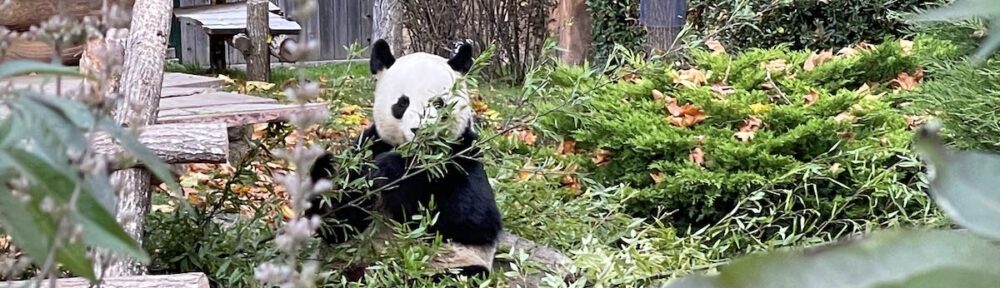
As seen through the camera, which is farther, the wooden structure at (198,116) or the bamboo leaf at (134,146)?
the wooden structure at (198,116)

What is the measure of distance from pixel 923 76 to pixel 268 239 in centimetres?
259

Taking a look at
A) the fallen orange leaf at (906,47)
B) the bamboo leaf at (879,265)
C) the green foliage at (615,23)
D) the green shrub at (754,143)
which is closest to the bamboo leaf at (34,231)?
the bamboo leaf at (879,265)

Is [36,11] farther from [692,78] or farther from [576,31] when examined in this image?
[576,31]

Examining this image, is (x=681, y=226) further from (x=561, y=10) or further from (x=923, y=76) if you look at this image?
(x=561, y=10)

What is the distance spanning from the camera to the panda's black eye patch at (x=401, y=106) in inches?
111

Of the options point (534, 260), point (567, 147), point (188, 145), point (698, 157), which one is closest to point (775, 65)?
point (698, 157)

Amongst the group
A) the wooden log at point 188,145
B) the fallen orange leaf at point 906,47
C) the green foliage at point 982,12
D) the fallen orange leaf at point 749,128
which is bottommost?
the fallen orange leaf at point 749,128

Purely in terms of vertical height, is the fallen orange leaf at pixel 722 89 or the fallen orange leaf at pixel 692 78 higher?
the fallen orange leaf at pixel 692 78

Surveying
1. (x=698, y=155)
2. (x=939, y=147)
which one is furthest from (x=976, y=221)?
(x=698, y=155)

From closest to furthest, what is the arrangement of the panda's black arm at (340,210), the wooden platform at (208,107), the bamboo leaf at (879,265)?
the bamboo leaf at (879,265) → the wooden platform at (208,107) → the panda's black arm at (340,210)

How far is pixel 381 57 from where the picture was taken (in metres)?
2.91

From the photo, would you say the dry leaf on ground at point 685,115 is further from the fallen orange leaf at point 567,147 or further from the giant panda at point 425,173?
the giant panda at point 425,173

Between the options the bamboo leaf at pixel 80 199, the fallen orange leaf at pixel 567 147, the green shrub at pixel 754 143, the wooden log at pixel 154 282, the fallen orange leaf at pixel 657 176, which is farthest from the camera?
the fallen orange leaf at pixel 567 147

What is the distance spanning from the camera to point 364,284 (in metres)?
2.77
